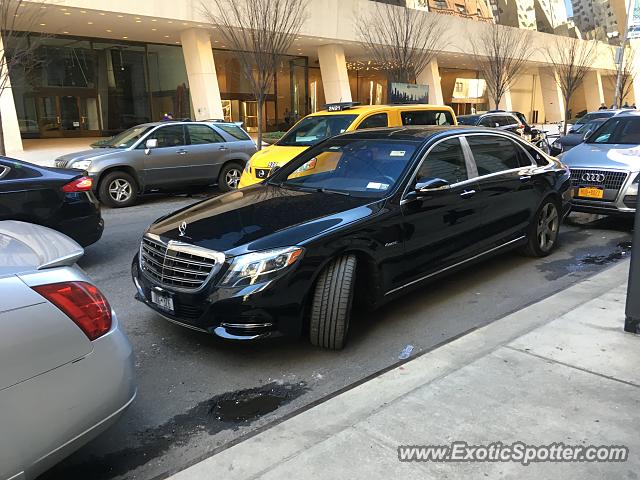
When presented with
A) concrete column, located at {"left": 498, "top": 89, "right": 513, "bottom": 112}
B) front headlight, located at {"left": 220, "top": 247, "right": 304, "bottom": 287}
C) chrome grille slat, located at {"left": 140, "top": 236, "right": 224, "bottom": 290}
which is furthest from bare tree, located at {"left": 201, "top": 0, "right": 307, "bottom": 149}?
concrete column, located at {"left": 498, "top": 89, "right": 513, "bottom": 112}

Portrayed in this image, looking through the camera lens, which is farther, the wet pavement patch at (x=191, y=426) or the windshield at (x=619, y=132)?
the windshield at (x=619, y=132)

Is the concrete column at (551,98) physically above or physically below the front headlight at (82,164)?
above

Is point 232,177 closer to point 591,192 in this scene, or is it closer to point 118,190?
point 118,190

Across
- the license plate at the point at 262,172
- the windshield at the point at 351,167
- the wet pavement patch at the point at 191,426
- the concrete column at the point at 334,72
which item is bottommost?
the wet pavement patch at the point at 191,426

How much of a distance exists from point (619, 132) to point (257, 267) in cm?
785

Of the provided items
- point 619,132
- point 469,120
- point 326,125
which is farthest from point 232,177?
point 469,120

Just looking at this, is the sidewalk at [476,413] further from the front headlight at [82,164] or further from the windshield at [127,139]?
the windshield at [127,139]

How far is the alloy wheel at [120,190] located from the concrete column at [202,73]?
15.0m

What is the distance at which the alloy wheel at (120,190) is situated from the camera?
10812mm

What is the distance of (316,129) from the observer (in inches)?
Answer: 389

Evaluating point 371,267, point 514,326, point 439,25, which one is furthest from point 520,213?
point 439,25

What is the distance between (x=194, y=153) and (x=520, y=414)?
997 centimetres

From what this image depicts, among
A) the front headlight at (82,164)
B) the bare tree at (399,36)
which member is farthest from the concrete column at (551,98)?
the front headlight at (82,164)

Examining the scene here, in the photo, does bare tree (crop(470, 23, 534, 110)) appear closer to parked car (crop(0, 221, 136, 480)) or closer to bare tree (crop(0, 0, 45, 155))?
bare tree (crop(0, 0, 45, 155))
